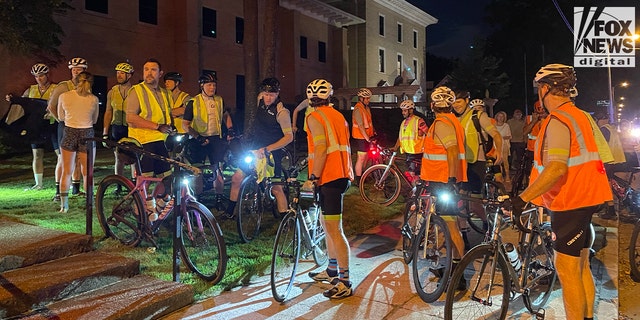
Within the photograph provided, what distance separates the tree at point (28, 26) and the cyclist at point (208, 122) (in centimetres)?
1022

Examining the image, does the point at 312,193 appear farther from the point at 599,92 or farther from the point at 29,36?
the point at 599,92

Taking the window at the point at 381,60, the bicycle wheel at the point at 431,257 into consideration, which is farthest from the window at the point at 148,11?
the bicycle wheel at the point at 431,257

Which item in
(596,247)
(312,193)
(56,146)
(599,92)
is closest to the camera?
(312,193)

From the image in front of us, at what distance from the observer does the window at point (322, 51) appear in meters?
32.4

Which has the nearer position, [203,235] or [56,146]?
[203,235]

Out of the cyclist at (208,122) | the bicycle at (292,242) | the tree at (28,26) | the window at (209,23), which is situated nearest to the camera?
the bicycle at (292,242)

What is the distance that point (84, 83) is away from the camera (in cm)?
677

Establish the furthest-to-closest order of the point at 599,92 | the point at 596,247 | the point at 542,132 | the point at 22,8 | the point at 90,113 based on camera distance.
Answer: the point at 599,92 → the point at 22,8 → the point at 90,113 → the point at 596,247 → the point at 542,132

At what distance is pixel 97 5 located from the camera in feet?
65.7

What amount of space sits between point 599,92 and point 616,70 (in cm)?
462

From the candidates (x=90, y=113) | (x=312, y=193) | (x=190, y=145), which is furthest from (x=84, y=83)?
(x=312, y=193)

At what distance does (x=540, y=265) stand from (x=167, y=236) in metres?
4.29

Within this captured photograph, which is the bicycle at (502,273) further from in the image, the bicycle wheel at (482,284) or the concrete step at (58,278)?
the concrete step at (58,278)

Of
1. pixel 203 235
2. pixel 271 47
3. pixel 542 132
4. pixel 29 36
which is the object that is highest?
pixel 29 36
